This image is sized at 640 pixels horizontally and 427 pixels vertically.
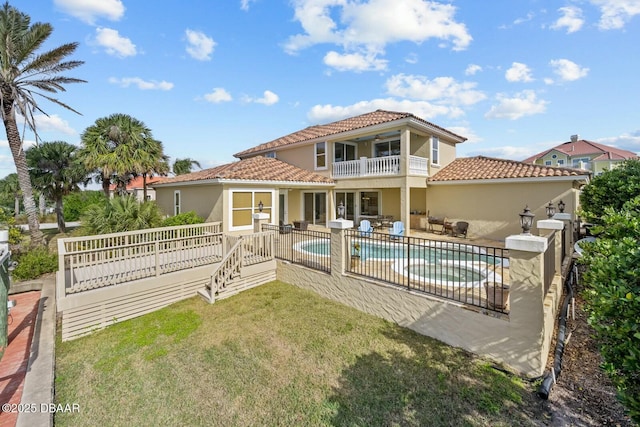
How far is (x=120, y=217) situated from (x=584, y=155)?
6223cm

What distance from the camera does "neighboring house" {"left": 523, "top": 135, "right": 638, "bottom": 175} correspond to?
4141 cm

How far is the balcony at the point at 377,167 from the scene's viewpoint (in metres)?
16.1

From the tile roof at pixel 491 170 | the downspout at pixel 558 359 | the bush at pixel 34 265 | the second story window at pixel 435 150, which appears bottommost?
the downspout at pixel 558 359

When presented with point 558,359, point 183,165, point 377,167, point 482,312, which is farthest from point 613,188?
point 183,165

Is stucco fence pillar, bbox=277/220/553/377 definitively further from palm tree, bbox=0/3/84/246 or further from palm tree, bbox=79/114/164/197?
palm tree, bbox=79/114/164/197

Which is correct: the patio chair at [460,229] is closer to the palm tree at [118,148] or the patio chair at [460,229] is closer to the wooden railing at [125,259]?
the wooden railing at [125,259]

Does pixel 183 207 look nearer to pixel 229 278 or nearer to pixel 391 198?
pixel 229 278

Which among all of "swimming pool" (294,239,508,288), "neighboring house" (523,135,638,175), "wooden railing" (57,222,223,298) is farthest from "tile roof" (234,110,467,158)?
"neighboring house" (523,135,638,175)

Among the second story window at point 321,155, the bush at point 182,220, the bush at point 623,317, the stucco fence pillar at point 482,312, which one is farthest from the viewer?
the second story window at point 321,155

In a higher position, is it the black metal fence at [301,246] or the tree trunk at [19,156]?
the tree trunk at [19,156]

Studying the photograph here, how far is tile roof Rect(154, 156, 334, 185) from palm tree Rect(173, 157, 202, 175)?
106 ft

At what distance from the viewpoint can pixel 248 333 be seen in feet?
23.2

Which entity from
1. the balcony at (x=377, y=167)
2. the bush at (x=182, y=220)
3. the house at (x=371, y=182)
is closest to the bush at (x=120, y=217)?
the bush at (x=182, y=220)

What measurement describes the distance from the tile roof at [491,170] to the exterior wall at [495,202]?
49 cm
